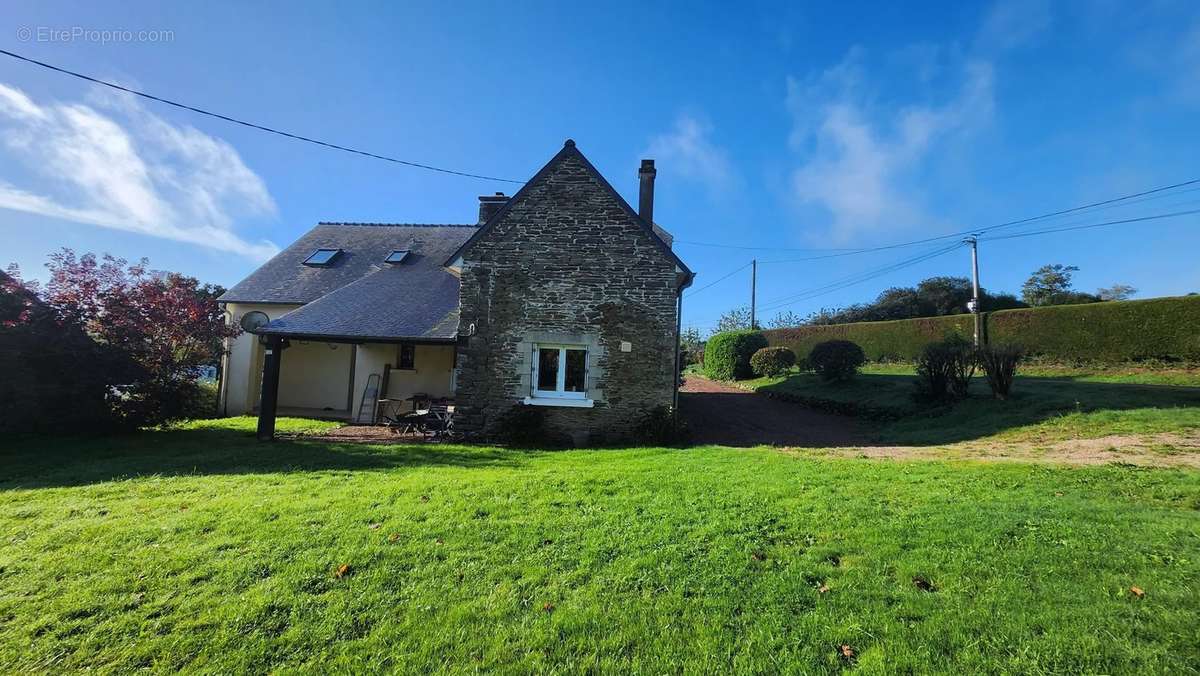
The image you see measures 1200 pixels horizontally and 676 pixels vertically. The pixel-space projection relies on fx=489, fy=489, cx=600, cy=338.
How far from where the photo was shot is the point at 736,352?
24.8 m

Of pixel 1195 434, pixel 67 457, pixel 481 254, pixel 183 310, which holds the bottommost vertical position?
pixel 67 457

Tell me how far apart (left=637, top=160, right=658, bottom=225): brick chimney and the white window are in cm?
427

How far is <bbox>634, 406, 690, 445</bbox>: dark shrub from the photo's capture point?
10156mm

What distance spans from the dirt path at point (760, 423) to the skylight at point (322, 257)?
42.8 feet

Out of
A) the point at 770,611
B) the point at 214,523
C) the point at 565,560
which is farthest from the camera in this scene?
the point at 214,523

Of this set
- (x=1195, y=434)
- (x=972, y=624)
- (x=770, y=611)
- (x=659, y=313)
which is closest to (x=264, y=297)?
(x=659, y=313)

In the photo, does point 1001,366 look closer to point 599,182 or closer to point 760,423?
point 760,423

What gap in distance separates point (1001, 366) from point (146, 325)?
1988 centimetres

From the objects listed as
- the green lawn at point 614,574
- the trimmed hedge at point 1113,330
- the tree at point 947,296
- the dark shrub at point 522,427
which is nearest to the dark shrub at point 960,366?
the trimmed hedge at point 1113,330

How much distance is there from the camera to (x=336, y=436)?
444 inches

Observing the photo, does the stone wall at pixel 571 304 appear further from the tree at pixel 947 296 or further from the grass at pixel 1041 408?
the tree at pixel 947 296

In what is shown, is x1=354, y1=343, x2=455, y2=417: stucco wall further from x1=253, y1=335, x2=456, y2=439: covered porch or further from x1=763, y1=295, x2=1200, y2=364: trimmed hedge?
x1=763, y1=295, x2=1200, y2=364: trimmed hedge

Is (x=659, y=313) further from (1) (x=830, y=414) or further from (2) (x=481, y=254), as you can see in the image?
(1) (x=830, y=414)

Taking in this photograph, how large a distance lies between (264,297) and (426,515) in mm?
13706
